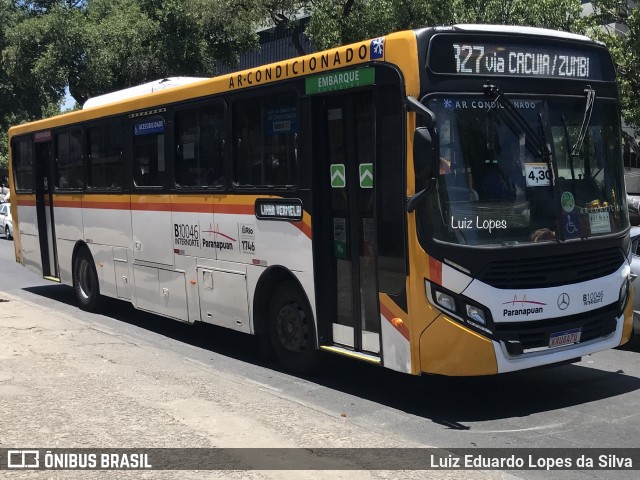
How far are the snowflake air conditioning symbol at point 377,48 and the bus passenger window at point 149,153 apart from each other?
4.16 m

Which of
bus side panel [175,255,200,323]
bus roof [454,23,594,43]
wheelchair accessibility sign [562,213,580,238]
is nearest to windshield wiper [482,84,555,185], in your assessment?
wheelchair accessibility sign [562,213,580,238]

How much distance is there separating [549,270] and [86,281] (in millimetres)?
8653

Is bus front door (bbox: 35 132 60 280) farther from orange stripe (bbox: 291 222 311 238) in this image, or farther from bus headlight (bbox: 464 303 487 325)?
bus headlight (bbox: 464 303 487 325)

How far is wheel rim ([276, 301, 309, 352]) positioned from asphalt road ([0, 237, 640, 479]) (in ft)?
1.20

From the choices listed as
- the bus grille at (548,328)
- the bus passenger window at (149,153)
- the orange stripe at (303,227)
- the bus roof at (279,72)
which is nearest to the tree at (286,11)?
the bus roof at (279,72)

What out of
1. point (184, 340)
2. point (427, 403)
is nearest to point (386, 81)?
point (427, 403)

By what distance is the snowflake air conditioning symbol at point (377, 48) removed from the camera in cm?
687

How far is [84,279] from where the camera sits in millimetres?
13094

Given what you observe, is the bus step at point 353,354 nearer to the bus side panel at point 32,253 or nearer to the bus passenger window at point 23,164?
the bus side panel at point 32,253

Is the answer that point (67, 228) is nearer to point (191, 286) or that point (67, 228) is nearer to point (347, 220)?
point (191, 286)

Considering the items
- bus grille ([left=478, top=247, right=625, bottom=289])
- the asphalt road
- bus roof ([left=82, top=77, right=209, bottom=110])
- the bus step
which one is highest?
bus roof ([left=82, top=77, right=209, bottom=110])

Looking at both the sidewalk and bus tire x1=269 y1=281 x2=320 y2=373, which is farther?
bus tire x1=269 y1=281 x2=320 y2=373

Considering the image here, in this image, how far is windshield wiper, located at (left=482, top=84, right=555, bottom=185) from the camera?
6613 millimetres

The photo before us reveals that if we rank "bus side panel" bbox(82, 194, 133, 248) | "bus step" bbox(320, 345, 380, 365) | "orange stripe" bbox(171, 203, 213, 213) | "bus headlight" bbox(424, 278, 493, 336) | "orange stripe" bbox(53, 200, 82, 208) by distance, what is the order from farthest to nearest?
"orange stripe" bbox(53, 200, 82, 208)
"bus side panel" bbox(82, 194, 133, 248)
"orange stripe" bbox(171, 203, 213, 213)
"bus step" bbox(320, 345, 380, 365)
"bus headlight" bbox(424, 278, 493, 336)
